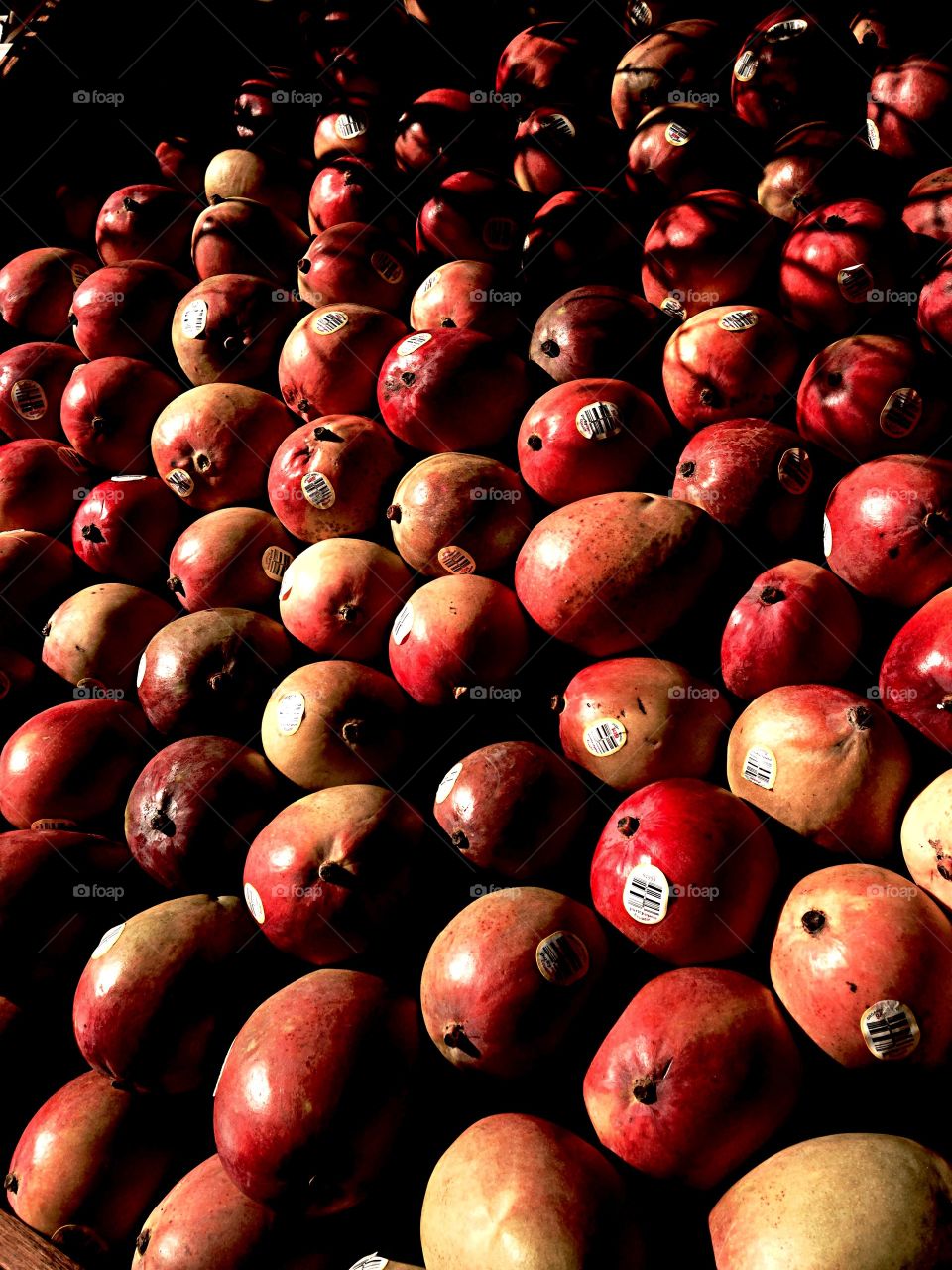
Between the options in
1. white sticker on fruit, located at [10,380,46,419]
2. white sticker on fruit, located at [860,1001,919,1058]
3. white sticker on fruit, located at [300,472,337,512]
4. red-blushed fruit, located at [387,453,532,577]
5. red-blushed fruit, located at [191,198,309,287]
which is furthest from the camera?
white sticker on fruit, located at [10,380,46,419]

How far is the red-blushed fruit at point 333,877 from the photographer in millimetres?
2211

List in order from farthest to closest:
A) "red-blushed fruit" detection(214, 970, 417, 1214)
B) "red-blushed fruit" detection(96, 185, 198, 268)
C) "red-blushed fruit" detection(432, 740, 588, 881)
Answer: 1. "red-blushed fruit" detection(96, 185, 198, 268)
2. "red-blushed fruit" detection(432, 740, 588, 881)
3. "red-blushed fruit" detection(214, 970, 417, 1214)

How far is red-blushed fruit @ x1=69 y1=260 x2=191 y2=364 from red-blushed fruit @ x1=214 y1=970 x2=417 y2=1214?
2983mm

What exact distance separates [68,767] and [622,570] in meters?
1.96

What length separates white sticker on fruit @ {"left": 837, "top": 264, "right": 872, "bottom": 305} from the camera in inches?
96.4

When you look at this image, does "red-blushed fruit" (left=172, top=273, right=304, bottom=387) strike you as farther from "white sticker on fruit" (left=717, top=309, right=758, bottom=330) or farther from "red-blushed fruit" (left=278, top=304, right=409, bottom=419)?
"white sticker on fruit" (left=717, top=309, right=758, bottom=330)

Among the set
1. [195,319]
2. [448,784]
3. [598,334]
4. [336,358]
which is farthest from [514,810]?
[195,319]

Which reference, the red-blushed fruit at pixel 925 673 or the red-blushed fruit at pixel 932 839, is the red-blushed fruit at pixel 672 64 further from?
the red-blushed fruit at pixel 932 839

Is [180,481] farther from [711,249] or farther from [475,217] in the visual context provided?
[711,249]

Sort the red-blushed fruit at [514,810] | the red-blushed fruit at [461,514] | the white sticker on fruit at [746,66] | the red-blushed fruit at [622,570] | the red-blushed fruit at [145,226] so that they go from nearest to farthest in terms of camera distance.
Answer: the red-blushed fruit at [514,810]
the red-blushed fruit at [622,570]
the red-blushed fruit at [461,514]
the white sticker on fruit at [746,66]
the red-blushed fruit at [145,226]

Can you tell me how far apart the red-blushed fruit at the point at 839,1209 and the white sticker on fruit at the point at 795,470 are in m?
1.57

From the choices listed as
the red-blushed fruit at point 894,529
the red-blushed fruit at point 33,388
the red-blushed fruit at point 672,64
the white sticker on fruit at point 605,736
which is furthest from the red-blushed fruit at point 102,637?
the red-blushed fruit at point 672,64

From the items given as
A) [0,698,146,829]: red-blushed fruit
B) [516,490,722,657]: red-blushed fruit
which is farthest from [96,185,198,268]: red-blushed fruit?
[516,490,722,657]: red-blushed fruit

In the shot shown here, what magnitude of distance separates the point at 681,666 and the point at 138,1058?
1796mm
